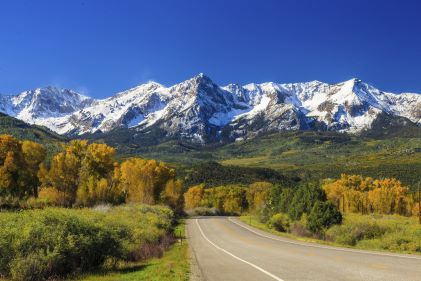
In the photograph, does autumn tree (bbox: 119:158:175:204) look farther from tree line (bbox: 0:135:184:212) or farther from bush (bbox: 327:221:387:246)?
bush (bbox: 327:221:387:246)

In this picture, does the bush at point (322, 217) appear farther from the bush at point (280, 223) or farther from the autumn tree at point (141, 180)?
the autumn tree at point (141, 180)

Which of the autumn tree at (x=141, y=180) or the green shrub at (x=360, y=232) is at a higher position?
the autumn tree at (x=141, y=180)

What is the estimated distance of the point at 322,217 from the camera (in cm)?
5488

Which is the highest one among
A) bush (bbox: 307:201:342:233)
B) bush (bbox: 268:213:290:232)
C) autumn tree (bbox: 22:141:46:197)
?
autumn tree (bbox: 22:141:46:197)

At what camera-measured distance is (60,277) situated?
1716 centimetres

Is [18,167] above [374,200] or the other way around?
above

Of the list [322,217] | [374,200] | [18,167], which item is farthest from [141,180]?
[374,200]

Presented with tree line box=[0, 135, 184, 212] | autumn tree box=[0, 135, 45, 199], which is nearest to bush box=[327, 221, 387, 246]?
tree line box=[0, 135, 184, 212]

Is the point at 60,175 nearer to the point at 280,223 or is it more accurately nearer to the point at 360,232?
the point at 280,223

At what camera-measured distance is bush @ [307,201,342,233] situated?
179ft

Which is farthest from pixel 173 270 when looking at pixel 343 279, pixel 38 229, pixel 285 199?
pixel 285 199

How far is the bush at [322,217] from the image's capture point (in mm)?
54531

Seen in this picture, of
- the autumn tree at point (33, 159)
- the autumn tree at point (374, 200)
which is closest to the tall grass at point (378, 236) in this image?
the autumn tree at point (33, 159)

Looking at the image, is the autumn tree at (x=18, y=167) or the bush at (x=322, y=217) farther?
the autumn tree at (x=18, y=167)
